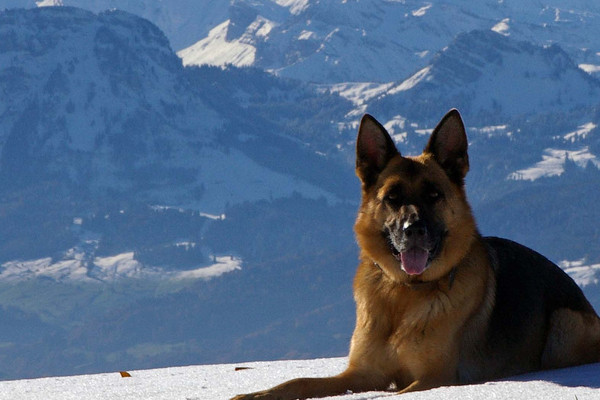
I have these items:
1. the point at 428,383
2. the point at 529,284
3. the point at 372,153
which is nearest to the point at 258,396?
the point at 428,383

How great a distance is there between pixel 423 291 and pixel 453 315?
0.35 m

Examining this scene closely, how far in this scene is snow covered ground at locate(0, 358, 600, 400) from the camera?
8.98m

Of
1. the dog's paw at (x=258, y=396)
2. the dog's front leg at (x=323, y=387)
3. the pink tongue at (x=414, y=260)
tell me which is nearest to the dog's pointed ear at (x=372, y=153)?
the pink tongue at (x=414, y=260)

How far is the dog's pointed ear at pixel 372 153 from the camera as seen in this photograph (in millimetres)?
10375

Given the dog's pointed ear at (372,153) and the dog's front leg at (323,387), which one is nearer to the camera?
the dog's front leg at (323,387)

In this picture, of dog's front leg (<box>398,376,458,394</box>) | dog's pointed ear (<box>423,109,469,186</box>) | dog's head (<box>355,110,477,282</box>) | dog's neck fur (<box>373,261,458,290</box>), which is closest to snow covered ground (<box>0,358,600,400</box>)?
Result: dog's front leg (<box>398,376,458,394</box>)

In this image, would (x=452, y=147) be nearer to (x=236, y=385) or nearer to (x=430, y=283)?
(x=430, y=283)

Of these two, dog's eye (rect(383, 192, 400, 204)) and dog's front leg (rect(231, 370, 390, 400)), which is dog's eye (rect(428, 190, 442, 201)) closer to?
dog's eye (rect(383, 192, 400, 204))

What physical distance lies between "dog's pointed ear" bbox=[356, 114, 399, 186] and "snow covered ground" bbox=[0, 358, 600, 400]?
198 centimetres

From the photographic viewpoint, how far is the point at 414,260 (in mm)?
9742

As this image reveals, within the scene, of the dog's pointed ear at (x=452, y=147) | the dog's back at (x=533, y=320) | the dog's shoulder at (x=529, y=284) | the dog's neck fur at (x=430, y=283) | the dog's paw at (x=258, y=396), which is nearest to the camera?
the dog's paw at (x=258, y=396)

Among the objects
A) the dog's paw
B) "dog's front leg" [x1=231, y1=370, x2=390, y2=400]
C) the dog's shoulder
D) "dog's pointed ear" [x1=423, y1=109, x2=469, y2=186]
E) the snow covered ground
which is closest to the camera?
Result: the snow covered ground

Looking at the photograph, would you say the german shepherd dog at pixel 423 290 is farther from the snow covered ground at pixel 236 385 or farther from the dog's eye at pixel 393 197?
the snow covered ground at pixel 236 385

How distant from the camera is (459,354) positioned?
33.5 ft
